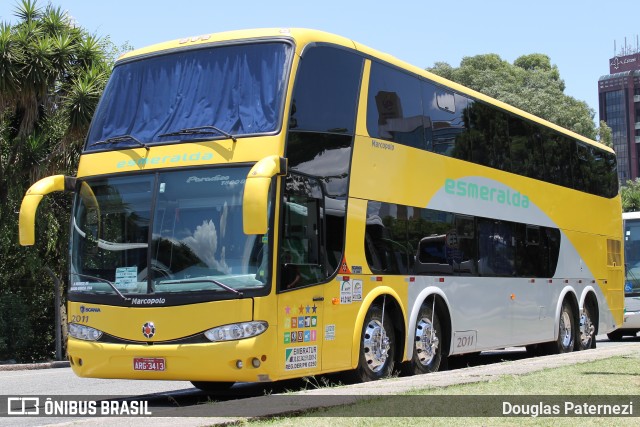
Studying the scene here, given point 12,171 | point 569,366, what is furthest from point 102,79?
point 569,366

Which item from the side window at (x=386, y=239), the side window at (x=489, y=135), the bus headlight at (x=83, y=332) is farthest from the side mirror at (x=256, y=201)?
the side window at (x=489, y=135)

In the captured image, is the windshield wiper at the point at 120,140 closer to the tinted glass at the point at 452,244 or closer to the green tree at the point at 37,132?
the tinted glass at the point at 452,244

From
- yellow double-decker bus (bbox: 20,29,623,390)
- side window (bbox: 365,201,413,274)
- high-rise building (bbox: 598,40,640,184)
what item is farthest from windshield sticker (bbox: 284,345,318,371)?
high-rise building (bbox: 598,40,640,184)

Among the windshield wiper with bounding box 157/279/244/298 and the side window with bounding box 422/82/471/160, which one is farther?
the side window with bounding box 422/82/471/160

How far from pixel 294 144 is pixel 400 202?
284 cm

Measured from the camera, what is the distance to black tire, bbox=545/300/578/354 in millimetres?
20031

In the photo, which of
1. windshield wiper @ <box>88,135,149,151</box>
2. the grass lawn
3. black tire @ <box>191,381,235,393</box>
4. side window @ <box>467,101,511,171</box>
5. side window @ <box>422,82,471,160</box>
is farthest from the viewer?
side window @ <box>467,101,511,171</box>

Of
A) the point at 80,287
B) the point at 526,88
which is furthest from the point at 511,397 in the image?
the point at 526,88

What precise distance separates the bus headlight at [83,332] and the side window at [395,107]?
444cm

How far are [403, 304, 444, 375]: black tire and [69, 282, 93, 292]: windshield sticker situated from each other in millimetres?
4584

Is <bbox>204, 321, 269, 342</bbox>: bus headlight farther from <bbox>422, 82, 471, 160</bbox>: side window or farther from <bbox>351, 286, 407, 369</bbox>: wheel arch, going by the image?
<bbox>422, 82, 471, 160</bbox>: side window

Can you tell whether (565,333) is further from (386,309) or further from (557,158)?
(386,309)

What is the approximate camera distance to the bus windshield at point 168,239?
436 inches

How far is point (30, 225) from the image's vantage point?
11602mm
